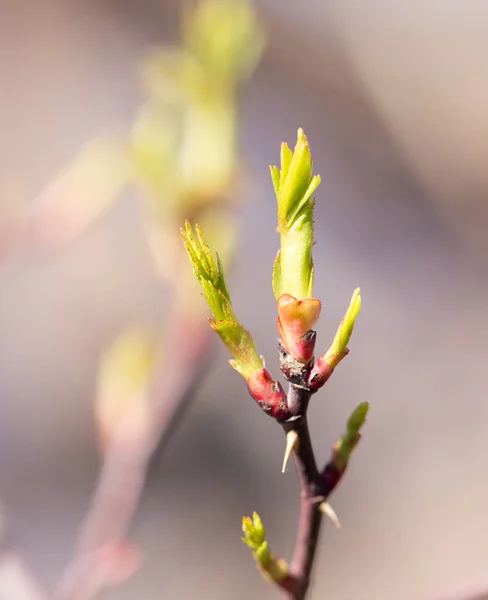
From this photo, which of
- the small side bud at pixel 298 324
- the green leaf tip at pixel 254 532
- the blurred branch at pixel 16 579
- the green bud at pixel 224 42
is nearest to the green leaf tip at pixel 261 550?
the green leaf tip at pixel 254 532

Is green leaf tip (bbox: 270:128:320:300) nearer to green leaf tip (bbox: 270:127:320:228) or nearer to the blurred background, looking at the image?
green leaf tip (bbox: 270:127:320:228)

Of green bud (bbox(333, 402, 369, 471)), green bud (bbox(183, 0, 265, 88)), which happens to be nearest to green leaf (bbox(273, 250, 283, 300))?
green bud (bbox(333, 402, 369, 471))

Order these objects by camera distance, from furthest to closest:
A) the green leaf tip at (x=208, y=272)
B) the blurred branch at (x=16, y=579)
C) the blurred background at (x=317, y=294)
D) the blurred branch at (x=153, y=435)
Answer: the blurred background at (x=317, y=294), the blurred branch at (x=153, y=435), the blurred branch at (x=16, y=579), the green leaf tip at (x=208, y=272)

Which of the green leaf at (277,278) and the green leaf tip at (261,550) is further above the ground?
the green leaf at (277,278)

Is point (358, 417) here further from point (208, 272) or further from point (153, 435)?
point (153, 435)

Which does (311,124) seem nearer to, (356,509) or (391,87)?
(391,87)

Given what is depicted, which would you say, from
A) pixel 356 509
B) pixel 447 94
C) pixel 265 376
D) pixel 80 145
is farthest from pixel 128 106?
pixel 265 376

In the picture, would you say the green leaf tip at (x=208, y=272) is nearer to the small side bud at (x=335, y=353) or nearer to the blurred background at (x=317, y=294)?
the small side bud at (x=335, y=353)
